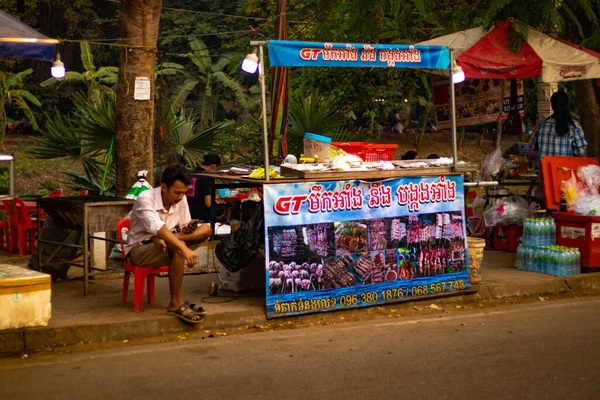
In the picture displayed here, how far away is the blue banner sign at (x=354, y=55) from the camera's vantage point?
25.6 feet

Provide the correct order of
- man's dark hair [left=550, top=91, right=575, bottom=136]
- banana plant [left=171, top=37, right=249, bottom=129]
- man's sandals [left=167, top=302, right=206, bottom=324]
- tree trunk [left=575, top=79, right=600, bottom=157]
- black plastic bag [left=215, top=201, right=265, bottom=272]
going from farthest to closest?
banana plant [left=171, top=37, right=249, bottom=129], tree trunk [left=575, top=79, right=600, bottom=157], man's dark hair [left=550, top=91, right=575, bottom=136], black plastic bag [left=215, top=201, right=265, bottom=272], man's sandals [left=167, top=302, right=206, bottom=324]

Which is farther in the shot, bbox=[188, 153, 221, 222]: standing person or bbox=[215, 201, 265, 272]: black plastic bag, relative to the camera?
bbox=[188, 153, 221, 222]: standing person

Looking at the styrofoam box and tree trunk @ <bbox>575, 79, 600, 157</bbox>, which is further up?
tree trunk @ <bbox>575, 79, 600, 157</bbox>

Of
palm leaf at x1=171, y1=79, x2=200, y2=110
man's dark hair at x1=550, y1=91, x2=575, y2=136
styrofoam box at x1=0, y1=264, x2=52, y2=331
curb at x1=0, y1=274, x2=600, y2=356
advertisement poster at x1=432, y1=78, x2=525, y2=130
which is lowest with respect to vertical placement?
curb at x1=0, y1=274, x2=600, y2=356

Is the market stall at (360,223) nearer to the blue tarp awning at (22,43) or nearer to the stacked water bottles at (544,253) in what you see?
the stacked water bottles at (544,253)

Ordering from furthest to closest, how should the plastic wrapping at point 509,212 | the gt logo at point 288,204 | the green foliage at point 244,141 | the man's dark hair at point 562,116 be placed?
the green foliage at point 244,141
the plastic wrapping at point 509,212
the man's dark hair at point 562,116
the gt logo at point 288,204

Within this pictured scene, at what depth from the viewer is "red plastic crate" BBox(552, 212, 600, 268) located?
10.2 metres

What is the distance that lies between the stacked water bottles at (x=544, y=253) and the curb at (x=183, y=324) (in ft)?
0.93

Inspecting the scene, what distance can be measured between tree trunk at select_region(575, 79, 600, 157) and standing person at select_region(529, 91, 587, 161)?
1.55 metres

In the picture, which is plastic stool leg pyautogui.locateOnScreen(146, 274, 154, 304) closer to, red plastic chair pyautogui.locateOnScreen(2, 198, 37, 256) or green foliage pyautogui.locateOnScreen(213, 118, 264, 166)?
red plastic chair pyautogui.locateOnScreen(2, 198, 37, 256)

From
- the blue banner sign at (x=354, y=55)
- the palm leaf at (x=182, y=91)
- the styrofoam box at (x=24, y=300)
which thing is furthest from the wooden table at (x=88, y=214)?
the palm leaf at (x=182, y=91)

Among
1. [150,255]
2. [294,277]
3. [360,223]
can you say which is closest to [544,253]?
[360,223]

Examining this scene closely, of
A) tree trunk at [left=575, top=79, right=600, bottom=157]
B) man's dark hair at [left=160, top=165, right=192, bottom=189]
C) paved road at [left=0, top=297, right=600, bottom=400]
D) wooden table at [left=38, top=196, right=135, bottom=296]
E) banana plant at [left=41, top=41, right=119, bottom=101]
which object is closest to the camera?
paved road at [left=0, top=297, right=600, bottom=400]

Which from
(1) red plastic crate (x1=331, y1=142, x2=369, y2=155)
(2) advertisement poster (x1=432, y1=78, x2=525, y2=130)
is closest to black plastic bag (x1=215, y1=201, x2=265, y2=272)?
(1) red plastic crate (x1=331, y1=142, x2=369, y2=155)
